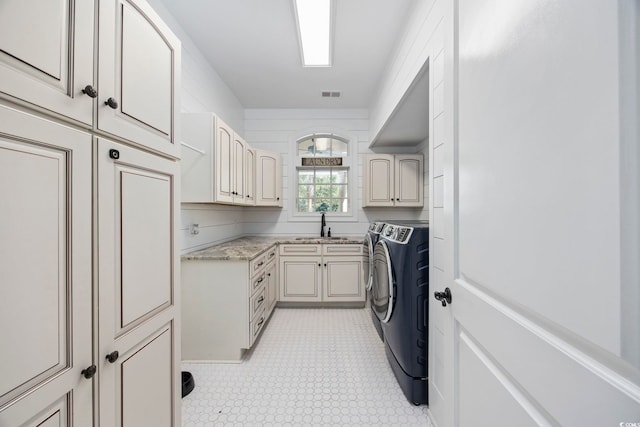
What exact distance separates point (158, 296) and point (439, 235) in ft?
4.45

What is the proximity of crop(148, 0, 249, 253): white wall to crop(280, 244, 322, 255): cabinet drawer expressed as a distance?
2.28ft

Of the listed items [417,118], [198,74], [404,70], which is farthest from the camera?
[417,118]

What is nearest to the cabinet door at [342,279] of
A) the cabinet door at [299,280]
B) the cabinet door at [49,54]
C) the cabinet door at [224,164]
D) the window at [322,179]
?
the cabinet door at [299,280]

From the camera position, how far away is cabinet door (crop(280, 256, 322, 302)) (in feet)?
11.0

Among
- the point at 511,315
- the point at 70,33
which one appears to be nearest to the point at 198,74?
the point at 70,33

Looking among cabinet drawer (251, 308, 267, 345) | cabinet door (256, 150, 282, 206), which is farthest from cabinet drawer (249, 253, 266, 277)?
cabinet door (256, 150, 282, 206)

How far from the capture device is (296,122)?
391 centimetres

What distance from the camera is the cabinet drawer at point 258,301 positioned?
2.26 m

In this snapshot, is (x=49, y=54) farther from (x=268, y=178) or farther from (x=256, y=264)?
(x=268, y=178)

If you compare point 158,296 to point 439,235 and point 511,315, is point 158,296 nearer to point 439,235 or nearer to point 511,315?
point 511,315

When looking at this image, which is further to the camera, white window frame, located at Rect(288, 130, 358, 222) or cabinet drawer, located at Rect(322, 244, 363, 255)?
white window frame, located at Rect(288, 130, 358, 222)

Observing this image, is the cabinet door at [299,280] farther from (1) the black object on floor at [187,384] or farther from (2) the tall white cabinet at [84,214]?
(2) the tall white cabinet at [84,214]

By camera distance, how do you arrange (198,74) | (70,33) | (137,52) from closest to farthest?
(70,33), (137,52), (198,74)

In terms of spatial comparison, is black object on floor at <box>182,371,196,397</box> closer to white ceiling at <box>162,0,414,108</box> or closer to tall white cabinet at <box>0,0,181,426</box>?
tall white cabinet at <box>0,0,181,426</box>
